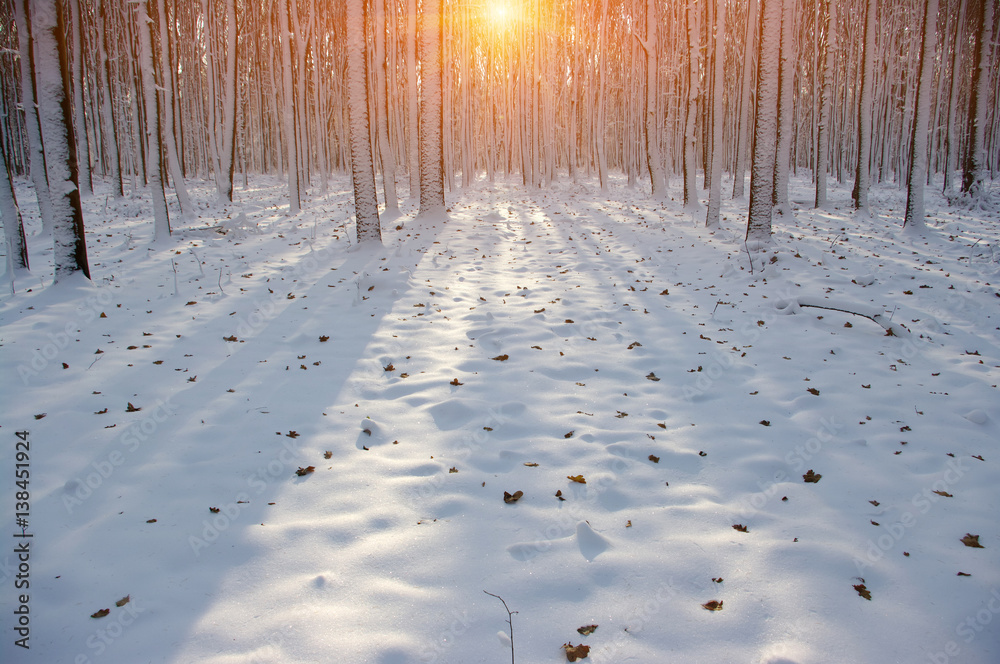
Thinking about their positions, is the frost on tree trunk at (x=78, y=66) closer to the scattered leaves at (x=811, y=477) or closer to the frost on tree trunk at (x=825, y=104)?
the frost on tree trunk at (x=825, y=104)

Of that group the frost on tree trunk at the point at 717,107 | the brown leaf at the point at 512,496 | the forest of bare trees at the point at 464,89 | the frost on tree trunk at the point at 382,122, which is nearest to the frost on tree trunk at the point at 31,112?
the forest of bare trees at the point at 464,89

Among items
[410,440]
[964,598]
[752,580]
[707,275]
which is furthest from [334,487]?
[707,275]

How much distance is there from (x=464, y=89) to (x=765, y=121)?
17.9m

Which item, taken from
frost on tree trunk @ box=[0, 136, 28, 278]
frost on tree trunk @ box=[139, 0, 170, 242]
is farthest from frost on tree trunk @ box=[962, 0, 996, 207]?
frost on tree trunk @ box=[0, 136, 28, 278]

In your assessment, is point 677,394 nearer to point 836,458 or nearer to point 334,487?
point 836,458

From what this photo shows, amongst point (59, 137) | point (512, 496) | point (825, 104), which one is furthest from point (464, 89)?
point (512, 496)

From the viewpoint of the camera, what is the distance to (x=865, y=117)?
41.5 feet

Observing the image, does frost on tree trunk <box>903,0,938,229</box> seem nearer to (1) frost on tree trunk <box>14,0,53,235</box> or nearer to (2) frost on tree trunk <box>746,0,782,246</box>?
(2) frost on tree trunk <box>746,0,782,246</box>

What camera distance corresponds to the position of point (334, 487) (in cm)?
307

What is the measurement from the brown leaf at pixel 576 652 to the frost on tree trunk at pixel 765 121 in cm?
821

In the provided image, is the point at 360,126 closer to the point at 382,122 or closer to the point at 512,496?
the point at 382,122

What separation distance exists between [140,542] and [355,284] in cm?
496

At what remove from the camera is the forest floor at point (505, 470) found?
2.13 meters

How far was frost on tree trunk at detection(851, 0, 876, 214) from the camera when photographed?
12020 mm
